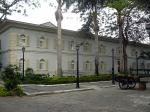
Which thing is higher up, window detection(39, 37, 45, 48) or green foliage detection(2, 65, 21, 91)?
window detection(39, 37, 45, 48)

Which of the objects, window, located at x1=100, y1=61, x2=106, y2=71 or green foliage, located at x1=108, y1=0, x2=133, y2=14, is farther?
window, located at x1=100, y1=61, x2=106, y2=71

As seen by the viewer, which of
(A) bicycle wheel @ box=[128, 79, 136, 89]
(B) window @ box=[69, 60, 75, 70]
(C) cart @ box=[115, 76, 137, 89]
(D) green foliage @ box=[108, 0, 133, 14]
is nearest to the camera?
(C) cart @ box=[115, 76, 137, 89]

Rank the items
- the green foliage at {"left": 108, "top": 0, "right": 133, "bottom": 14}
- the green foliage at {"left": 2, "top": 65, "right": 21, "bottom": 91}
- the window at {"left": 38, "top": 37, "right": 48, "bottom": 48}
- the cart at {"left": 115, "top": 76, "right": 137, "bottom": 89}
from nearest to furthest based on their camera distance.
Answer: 1. the green foliage at {"left": 2, "top": 65, "right": 21, "bottom": 91}
2. the cart at {"left": 115, "top": 76, "right": 137, "bottom": 89}
3. the green foliage at {"left": 108, "top": 0, "right": 133, "bottom": 14}
4. the window at {"left": 38, "top": 37, "right": 48, "bottom": 48}

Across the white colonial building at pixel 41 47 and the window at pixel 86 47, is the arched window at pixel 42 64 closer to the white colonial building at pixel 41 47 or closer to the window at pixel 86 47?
the white colonial building at pixel 41 47

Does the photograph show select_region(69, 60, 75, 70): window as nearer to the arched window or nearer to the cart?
the arched window

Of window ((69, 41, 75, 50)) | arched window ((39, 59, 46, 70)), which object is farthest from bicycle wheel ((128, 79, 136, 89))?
window ((69, 41, 75, 50))

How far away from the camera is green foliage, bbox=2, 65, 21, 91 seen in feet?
59.6

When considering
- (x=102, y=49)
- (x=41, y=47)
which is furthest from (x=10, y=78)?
(x=102, y=49)

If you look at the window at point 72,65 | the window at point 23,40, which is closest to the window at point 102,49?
the window at point 72,65

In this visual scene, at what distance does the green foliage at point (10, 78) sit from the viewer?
1816cm

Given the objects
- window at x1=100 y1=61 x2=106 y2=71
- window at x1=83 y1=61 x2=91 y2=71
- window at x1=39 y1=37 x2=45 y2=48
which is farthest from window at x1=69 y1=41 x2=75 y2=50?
window at x1=100 y1=61 x2=106 y2=71

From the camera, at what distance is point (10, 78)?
18.4 meters

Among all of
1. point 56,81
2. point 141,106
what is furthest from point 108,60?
point 141,106

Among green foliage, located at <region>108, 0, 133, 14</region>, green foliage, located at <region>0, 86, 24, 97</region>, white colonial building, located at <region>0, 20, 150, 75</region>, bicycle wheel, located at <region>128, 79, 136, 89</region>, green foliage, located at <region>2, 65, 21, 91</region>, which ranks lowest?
green foliage, located at <region>0, 86, 24, 97</region>
